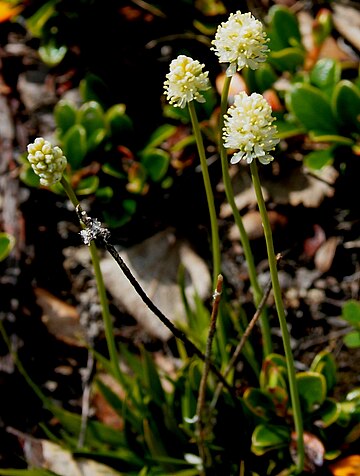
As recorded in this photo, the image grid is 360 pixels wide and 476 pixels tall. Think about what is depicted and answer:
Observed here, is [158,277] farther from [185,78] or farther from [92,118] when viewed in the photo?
[185,78]

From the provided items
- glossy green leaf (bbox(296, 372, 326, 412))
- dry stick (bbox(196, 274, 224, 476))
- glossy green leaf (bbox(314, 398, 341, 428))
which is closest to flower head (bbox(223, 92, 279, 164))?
dry stick (bbox(196, 274, 224, 476))

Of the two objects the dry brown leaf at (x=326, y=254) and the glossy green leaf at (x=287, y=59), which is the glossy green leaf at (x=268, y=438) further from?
the glossy green leaf at (x=287, y=59)

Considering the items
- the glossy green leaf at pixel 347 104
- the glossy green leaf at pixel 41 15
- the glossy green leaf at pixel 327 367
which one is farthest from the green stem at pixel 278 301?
the glossy green leaf at pixel 41 15

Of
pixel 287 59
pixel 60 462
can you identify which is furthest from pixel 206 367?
pixel 287 59

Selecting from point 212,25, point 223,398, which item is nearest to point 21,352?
point 223,398

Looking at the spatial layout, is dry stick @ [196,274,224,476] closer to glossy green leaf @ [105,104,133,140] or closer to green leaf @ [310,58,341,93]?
glossy green leaf @ [105,104,133,140]

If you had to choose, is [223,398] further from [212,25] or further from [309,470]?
[212,25]
